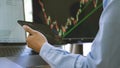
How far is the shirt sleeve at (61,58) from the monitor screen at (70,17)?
0.38 m

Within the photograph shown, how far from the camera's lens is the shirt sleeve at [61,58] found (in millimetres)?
849

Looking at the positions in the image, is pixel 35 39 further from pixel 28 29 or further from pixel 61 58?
pixel 61 58

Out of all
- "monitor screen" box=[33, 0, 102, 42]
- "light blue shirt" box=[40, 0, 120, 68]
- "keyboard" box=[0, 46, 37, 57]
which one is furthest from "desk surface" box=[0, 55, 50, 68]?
"light blue shirt" box=[40, 0, 120, 68]

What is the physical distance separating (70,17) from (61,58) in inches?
22.7

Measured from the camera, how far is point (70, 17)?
1430mm

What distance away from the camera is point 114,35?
75 cm

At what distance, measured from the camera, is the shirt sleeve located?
2.78 ft

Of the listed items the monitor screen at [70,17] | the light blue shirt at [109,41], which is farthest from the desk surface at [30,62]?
the light blue shirt at [109,41]

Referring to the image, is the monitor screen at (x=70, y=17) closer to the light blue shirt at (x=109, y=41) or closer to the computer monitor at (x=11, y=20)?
the computer monitor at (x=11, y=20)

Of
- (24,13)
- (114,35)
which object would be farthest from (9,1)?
(114,35)

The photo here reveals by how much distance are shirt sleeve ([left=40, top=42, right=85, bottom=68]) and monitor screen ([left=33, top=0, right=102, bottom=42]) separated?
1.24 ft

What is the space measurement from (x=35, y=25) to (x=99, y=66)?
420 millimetres

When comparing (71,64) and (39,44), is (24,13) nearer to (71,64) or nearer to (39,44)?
(39,44)

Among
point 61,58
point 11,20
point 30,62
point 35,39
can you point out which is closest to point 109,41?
point 61,58
